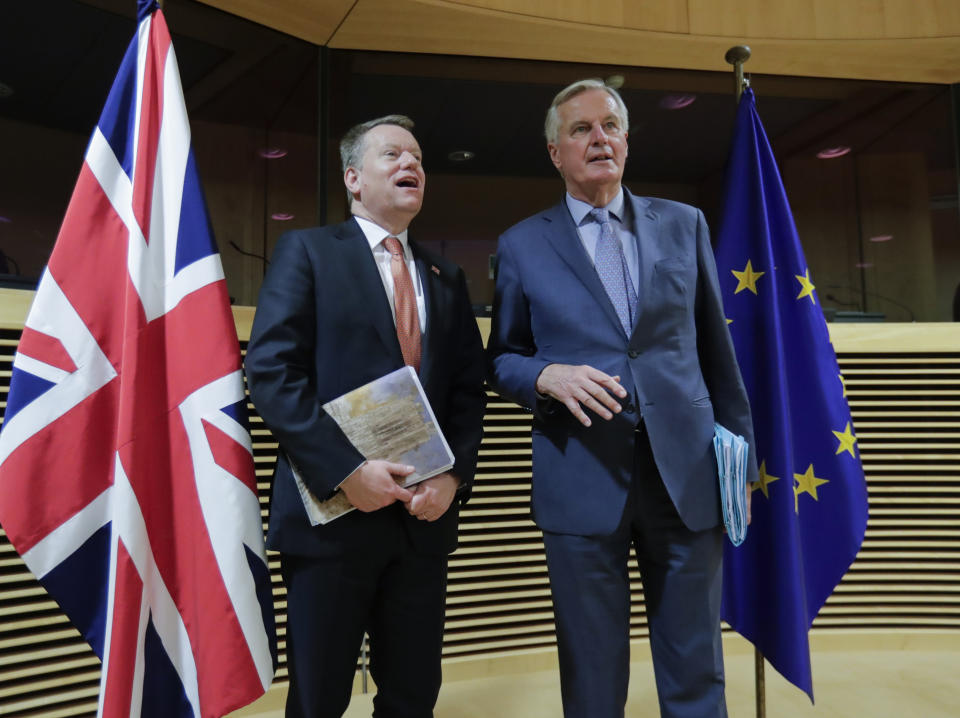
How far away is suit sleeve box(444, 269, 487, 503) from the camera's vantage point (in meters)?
1.69

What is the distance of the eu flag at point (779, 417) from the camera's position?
7.00 feet

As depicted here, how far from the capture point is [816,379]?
2.27 meters

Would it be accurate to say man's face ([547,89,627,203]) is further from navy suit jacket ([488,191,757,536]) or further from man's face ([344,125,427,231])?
man's face ([344,125,427,231])

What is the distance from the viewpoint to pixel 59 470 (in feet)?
4.90

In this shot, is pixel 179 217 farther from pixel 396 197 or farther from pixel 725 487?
pixel 725 487

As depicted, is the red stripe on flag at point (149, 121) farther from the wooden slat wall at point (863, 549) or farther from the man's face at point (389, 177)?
the wooden slat wall at point (863, 549)

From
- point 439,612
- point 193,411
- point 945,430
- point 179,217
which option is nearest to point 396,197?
point 179,217

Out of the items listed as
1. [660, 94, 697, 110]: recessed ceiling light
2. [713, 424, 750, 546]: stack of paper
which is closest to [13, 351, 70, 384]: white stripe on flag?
[713, 424, 750, 546]: stack of paper

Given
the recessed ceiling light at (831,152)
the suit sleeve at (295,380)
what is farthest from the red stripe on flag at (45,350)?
the recessed ceiling light at (831,152)

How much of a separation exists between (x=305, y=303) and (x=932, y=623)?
322 centimetres

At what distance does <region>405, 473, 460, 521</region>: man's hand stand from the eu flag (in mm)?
1058

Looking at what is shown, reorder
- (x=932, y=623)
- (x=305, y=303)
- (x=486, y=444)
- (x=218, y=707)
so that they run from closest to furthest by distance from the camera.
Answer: (x=218, y=707)
(x=305, y=303)
(x=486, y=444)
(x=932, y=623)

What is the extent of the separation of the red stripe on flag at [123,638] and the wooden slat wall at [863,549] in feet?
3.47

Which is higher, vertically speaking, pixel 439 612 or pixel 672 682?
pixel 439 612
